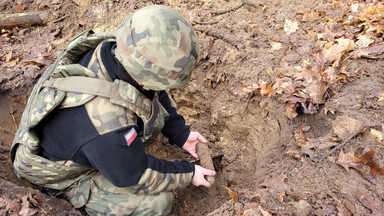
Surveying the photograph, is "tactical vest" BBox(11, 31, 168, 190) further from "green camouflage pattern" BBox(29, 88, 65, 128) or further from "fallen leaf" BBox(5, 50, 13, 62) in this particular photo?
"fallen leaf" BBox(5, 50, 13, 62)

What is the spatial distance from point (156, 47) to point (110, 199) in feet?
5.37

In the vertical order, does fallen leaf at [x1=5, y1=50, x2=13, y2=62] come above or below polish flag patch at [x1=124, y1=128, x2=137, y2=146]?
below

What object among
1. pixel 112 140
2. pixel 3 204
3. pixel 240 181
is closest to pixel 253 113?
pixel 240 181

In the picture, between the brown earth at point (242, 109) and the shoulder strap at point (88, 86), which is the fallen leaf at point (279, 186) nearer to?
the brown earth at point (242, 109)

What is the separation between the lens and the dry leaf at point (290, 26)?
415 centimetres

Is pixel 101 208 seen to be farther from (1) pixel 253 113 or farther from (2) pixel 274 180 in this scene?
(1) pixel 253 113

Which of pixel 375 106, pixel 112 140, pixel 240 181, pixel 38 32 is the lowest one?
pixel 240 181

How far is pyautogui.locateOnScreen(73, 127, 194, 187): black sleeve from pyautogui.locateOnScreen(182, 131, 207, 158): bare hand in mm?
1017

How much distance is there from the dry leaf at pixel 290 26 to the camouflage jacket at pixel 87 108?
2.31 m

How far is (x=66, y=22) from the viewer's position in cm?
531

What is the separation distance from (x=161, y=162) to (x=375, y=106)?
83.4 inches

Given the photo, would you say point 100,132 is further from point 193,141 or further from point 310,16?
point 310,16

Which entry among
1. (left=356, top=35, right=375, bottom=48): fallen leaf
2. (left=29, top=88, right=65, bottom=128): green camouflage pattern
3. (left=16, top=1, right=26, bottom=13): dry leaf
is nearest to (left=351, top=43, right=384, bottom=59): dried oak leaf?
(left=356, top=35, right=375, bottom=48): fallen leaf

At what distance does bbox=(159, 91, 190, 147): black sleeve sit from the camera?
346 centimetres
